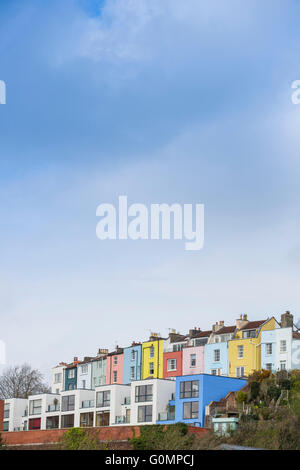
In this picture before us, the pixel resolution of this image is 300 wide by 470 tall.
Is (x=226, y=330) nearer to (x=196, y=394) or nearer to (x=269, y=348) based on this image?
(x=269, y=348)

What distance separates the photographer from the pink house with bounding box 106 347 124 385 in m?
89.7

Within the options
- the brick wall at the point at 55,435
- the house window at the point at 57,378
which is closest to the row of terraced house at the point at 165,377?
the house window at the point at 57,378

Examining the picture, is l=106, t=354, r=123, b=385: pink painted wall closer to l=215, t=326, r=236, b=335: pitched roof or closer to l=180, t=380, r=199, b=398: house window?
l=215, t=326, r=236, b=335: pitched roof

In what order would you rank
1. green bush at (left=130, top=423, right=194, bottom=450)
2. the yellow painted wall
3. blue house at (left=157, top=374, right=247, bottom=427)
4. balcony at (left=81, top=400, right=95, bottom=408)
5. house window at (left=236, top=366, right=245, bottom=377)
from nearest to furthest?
→ green bush at (left=130, top=423, right=194, bottom=450), blue house at (left=157, top=374, right=247, bottom=427), house window at (left=236, top=366, right=245, bottom=377), balcony at (left=81, top=400, right=95, bottom=408), the yellow painted wall

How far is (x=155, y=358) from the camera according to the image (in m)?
86.9

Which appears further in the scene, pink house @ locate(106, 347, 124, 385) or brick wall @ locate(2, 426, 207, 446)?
pink house @ locate(106, 347, 124, 385)

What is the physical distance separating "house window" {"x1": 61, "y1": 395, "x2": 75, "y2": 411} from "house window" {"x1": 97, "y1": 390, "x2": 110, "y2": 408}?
4741mm

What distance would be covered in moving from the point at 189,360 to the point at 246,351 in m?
6.98

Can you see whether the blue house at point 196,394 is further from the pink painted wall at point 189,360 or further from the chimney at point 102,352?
the chimney at point 102,352

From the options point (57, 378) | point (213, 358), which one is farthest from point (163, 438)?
point (57, 378)

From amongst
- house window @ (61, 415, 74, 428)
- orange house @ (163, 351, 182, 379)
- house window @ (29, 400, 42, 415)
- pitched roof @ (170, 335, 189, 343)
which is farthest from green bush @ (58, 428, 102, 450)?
pitched roof @ (170, 335, 189, 343)
